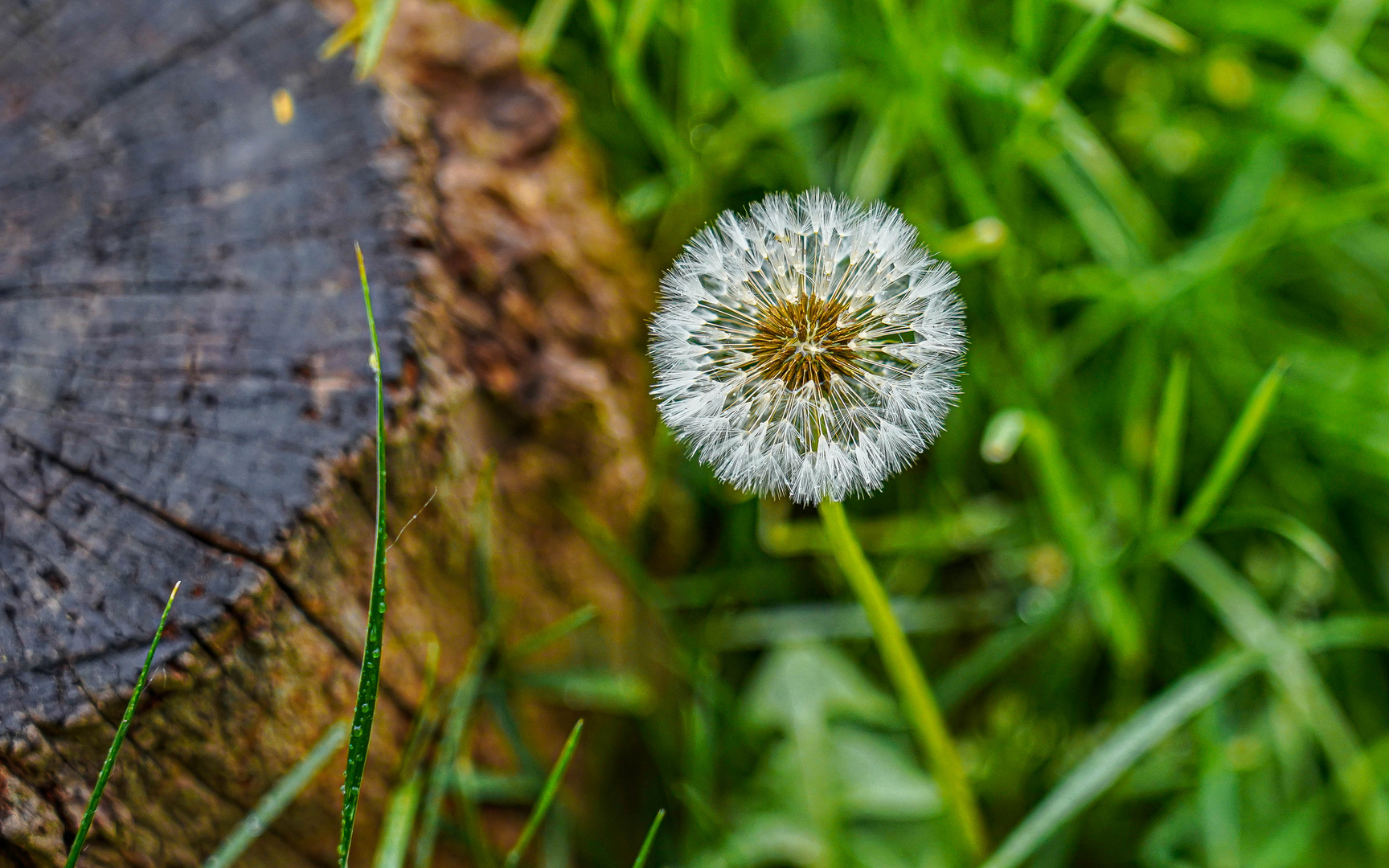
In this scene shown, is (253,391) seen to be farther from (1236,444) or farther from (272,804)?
(1236,444)

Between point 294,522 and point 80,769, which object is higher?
point 294,522

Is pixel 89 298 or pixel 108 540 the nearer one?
pixel 108 540

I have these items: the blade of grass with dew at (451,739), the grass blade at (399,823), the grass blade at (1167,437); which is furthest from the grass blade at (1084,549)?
the grass blade at (399,823)

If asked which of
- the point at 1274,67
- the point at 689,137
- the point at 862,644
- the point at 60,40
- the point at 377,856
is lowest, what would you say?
the point at 377,856

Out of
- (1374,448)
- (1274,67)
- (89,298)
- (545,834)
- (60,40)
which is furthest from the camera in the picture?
(1274,67)

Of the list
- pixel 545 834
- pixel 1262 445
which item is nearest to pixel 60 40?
pixel 545 834

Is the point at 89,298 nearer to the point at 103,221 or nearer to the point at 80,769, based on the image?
the point at 103,221

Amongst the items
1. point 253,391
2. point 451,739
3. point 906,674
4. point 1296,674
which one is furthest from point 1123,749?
point 253,391
